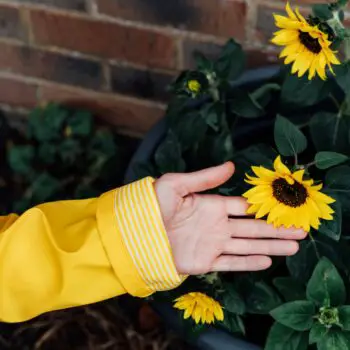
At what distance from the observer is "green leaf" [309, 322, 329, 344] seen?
0.97 metres

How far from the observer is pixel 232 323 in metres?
1.08

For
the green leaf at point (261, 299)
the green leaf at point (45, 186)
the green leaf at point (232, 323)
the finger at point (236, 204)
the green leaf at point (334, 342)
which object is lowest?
the green leaf at point (45, 186)

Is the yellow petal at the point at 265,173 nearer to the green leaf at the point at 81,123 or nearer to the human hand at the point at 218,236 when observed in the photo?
the human hand at the point at 218,236

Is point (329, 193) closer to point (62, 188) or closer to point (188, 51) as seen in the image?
point (188, 51)

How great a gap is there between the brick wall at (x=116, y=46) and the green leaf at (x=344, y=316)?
55 cm

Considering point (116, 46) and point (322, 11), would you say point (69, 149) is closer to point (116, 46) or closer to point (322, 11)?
point (116, 46)

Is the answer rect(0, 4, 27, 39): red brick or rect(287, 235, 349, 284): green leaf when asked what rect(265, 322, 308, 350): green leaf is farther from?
rect(0, 4, 27, 39): red brick

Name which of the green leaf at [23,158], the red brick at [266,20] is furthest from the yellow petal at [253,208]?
the green leaf at [23,158]

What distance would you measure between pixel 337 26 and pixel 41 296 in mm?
555

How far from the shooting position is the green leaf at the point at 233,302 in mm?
1062

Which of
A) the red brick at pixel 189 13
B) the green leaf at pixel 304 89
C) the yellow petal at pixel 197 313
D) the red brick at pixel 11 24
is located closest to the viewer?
the yellow petal at pixel 197 313

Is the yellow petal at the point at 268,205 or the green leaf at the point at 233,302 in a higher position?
the yellow petal at the point at 268,205

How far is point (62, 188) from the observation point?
5.08ft

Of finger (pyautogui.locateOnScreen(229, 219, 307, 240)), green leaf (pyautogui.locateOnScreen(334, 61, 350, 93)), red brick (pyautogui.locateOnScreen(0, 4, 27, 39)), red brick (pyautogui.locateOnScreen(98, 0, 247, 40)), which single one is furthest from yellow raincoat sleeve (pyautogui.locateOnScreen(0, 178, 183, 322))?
red brick (pyautogui.locateOnScreen(0, 4, 27, 39))
